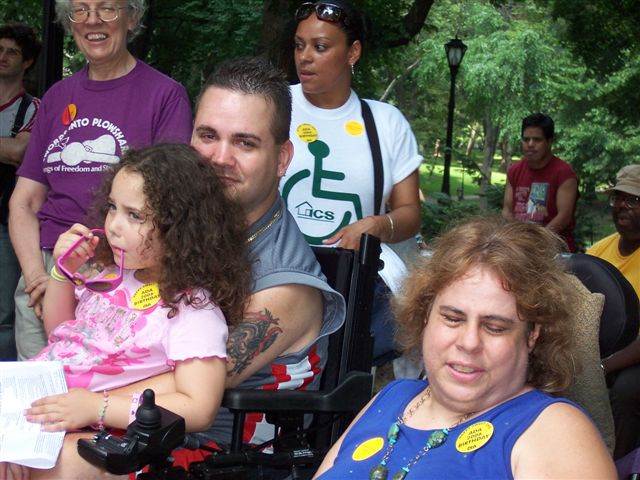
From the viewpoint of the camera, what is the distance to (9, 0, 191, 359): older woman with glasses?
3.30 metres

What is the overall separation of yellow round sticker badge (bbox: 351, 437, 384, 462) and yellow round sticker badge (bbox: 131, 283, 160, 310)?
652mm

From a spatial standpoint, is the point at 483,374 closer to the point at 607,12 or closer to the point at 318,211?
the point at 318,211

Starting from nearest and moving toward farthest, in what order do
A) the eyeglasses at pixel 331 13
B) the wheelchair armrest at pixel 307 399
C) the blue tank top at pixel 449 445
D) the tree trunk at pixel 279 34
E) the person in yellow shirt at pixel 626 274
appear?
the blue tank top at pixel 449 445
the wheelchair armrest at pixel 307 399
the eyeglasses at pixel 331 13
the person in yellow shirt at pixel 626 274
the tree trunk at pixel 279 34

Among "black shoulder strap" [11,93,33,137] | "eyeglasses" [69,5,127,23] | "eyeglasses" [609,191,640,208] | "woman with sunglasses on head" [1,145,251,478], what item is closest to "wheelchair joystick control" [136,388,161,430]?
"woman with sunglasses on head" [1,145,251,478]

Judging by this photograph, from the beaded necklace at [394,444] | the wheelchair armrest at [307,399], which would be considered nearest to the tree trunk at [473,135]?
the wheelchair armrest at [307,399]

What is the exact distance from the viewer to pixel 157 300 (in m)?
2.46

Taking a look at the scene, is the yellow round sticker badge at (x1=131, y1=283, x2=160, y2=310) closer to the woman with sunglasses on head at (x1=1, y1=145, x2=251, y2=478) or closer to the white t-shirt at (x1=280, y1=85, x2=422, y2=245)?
the woman with sunglasses on head at (x1=1, y1=145, x2=251, y2=478)

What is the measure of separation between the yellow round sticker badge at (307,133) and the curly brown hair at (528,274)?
1.39m

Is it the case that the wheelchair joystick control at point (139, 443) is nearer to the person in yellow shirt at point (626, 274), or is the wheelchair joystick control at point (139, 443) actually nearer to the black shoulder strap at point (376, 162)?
the black shoulder strap at point (376, 162)

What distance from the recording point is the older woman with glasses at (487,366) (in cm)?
200

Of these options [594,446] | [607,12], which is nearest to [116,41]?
[594,446]

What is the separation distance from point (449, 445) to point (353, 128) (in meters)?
Answer: 1.80

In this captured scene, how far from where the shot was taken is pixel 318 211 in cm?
356

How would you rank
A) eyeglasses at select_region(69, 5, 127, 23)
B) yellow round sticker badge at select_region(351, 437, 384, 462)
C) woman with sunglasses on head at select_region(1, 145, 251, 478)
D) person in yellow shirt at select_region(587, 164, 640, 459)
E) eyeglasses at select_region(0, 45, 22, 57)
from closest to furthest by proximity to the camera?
yellow round sticker badge at select_region(351, 437, 384, 462) → woman with sunglasses on head at select_region(1, 145, 251, 478) → eyeglasses at select_region(69, 5, 127, 23) → person in yellow shirt at select_region(587, 164, 640, 459) → eyeglasses at select_region(0, 45, 22, 57)
